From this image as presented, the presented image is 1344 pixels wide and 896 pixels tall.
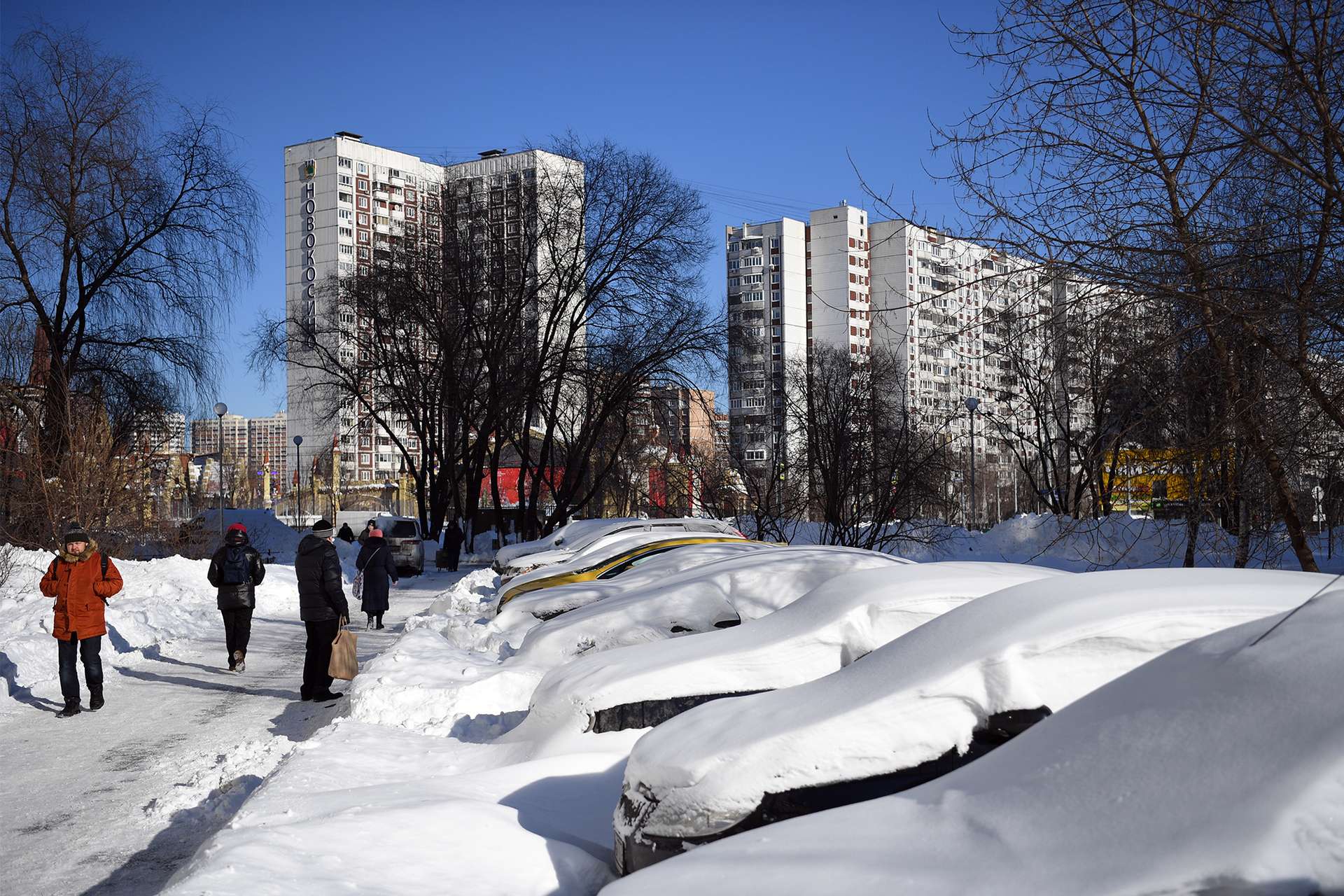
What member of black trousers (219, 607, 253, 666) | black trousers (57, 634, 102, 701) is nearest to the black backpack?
black trousers (219, 607, 253, 666)

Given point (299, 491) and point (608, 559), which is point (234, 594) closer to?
point (608, 559)

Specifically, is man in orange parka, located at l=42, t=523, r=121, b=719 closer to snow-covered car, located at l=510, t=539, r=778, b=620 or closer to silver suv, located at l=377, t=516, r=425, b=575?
snow-covered car, located at l=510, t=539, r=778, b=620

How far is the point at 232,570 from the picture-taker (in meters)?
11.2

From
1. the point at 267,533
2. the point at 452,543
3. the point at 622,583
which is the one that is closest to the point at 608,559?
the point at 622,583

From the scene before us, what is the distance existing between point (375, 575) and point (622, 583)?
19.5ft

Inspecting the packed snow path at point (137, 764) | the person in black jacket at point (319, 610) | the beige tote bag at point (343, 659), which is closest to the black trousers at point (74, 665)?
the packed snow path at point (137, 764)

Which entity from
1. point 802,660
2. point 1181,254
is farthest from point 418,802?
point 1181,254

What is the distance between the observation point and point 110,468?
60.1 ft

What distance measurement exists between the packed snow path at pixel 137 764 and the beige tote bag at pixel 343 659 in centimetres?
35

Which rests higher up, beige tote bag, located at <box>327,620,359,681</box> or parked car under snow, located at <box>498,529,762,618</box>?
parked car under snow, located at <box>498,529,762,618</box>

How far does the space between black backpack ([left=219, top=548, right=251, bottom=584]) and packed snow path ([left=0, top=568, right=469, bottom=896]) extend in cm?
100

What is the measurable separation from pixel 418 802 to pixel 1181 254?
199 inches

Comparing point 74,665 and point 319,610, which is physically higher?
point 319,610

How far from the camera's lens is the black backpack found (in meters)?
11.2
